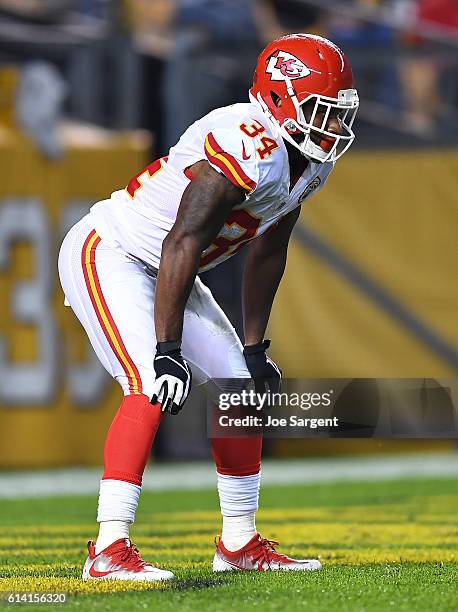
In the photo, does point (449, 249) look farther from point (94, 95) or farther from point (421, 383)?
point (421, 383)

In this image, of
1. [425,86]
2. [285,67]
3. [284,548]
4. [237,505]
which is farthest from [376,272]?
[285,67]

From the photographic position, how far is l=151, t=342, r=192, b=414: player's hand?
Result: 3.89 meters

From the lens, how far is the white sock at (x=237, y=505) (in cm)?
444

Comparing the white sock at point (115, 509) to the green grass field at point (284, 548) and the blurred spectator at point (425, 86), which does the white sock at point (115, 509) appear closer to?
the green grass field at point (284, 548)

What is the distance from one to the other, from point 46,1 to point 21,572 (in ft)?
27.6

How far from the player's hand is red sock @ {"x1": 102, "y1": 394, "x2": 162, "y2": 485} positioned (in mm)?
132

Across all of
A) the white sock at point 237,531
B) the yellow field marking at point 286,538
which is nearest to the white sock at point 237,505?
the white sock at point 237,531

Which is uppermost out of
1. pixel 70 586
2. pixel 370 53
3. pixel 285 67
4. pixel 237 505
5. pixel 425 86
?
pixel 370 53

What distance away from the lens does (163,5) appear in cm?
1170

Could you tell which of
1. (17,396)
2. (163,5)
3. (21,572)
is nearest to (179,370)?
(21,572)

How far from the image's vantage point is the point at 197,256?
391 centimetres

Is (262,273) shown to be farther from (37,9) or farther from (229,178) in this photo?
(37,9)

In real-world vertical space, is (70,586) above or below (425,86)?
below

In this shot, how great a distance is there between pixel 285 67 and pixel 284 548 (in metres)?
2.04
